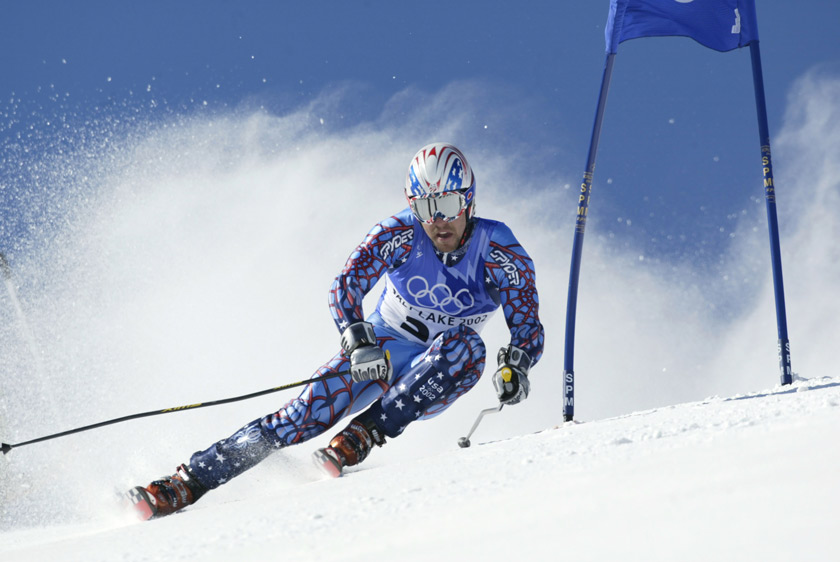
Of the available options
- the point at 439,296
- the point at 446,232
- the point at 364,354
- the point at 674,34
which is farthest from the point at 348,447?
the point at 674,34

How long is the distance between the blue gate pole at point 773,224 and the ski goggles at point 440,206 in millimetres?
2964

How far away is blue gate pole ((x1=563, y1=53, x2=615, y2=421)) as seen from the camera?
247 inches

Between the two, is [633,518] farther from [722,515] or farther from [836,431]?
[836,431]

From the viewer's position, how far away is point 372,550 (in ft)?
7.02

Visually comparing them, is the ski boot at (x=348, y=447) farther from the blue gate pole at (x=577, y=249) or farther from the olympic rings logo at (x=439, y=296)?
the blue gate pole at (x=577, y=249)

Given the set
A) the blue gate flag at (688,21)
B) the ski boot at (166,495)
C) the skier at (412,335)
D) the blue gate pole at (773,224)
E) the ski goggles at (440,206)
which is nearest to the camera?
the ski boot at (166,495)

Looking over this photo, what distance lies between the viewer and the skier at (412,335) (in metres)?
4.68

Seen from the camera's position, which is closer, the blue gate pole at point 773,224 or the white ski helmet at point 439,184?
the white ski helmet at point 439,184

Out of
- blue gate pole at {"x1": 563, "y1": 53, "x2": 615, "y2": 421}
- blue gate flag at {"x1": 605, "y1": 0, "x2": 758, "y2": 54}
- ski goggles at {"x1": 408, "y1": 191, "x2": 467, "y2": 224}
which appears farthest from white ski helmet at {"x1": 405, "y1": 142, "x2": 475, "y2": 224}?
blue gate flag at {"x1": 605, "y1": 0, "x2": 758, "y2": 54}

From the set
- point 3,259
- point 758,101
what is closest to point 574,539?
point 758,101

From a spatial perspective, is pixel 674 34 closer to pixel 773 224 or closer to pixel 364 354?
pixel 773 224

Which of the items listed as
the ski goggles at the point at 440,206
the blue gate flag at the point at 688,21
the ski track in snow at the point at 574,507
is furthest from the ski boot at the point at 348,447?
the blue gate flag at the point at 688,21

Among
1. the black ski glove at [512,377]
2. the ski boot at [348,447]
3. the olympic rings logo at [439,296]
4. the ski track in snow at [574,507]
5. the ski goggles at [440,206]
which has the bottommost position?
the ski track in snow at [574,507]

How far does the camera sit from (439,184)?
501 centimetres
